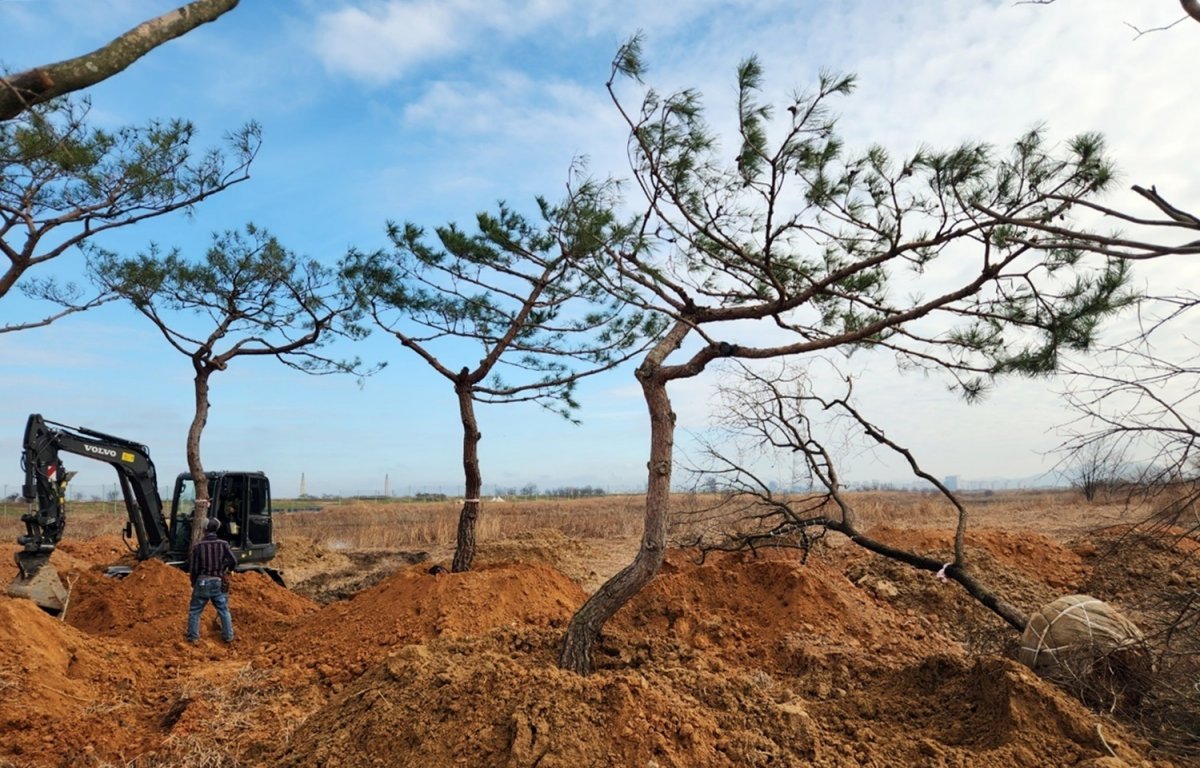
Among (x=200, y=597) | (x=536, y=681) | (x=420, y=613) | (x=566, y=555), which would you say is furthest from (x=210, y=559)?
(x=566, y=555)

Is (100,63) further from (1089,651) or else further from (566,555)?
(566,555)

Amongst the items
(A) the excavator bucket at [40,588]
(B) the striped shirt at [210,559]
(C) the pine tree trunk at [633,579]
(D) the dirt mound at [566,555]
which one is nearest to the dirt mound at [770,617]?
(C) the pine tree trunk at [633,579]

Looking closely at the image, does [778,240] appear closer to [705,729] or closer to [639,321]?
[705,729]

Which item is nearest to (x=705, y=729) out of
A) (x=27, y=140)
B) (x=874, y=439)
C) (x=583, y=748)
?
(x=583, y=748)

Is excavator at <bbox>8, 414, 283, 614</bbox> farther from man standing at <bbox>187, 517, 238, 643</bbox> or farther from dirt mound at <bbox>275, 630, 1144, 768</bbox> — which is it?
dirt mound at <bbox>275, 630, 1144, 768</bbox>

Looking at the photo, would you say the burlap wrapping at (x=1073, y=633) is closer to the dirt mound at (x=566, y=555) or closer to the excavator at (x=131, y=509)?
the dirt mound at (x=566, y=555)

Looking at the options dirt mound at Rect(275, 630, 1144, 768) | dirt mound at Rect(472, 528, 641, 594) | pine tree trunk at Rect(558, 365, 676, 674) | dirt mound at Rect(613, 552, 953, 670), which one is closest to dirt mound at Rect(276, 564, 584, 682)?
dirt mound at Rect(613, 552, 953, 670)

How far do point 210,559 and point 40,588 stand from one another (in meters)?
2.34

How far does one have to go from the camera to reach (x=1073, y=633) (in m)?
4.95

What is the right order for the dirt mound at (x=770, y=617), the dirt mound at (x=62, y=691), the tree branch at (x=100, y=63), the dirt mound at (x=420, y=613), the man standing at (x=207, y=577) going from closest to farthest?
1. the tree branch at (x=100, y=63)
2. the dirt mound at (x=62, y=691)
3. the dirt mound at (x=770, y=617)
4. the dirt mound at (x=420, y=613)
5. the man standing at (x=207, y=577)

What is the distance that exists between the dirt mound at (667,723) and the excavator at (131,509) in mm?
5826

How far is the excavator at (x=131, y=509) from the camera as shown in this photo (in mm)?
8156

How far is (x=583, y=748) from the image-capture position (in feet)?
11.2

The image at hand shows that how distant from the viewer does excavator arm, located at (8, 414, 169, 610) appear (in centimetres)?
811
